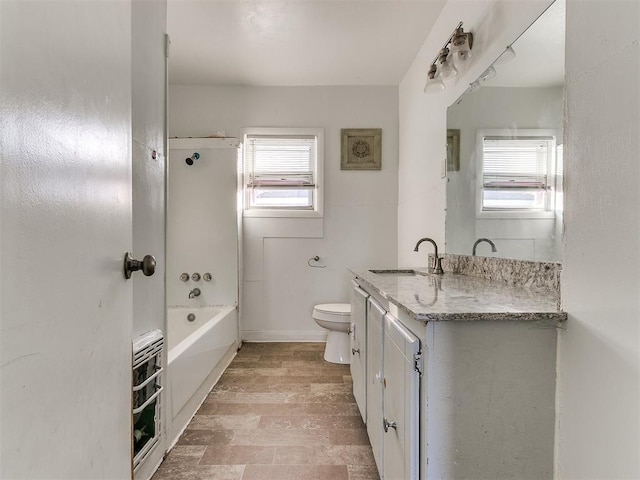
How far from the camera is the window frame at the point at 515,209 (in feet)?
4.03

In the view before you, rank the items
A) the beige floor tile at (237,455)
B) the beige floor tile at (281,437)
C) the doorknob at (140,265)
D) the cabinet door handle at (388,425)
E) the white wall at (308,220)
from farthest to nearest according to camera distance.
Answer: the white wall at (308,220)
the beige floor tile at (281,437)
the beige floor tile at (237,455)
the cabinet door handle at (388,425)
the doorknob at (140,265)

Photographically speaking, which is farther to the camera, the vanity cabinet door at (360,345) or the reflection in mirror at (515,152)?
the vanity cabinet door at (360,345)

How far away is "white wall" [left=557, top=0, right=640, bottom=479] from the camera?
27.0 inches

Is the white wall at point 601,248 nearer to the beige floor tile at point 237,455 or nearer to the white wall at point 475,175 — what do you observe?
the white wall at point 475,175

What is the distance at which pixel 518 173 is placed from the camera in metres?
1.48

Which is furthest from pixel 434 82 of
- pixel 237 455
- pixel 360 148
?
pixel 237 455

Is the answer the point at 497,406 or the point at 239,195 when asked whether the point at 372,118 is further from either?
the point at 497,406

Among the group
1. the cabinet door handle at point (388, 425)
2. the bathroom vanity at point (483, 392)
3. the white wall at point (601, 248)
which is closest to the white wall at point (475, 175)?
the white wall at point (601, 248)

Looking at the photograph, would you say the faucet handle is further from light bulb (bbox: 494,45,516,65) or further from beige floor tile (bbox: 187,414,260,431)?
beige floor tile (bbox: 187,414,260,431)

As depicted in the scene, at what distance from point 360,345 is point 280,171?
2.08 metres

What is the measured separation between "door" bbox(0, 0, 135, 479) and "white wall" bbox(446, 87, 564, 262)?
126cm

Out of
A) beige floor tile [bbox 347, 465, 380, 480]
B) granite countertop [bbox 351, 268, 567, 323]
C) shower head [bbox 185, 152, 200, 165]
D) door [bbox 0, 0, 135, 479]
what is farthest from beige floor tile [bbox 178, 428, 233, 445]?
shower head [bbox 185, 152, 200, 165]

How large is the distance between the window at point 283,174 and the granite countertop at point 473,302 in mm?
2084

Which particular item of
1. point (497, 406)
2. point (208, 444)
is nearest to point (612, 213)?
point (497, 406)
